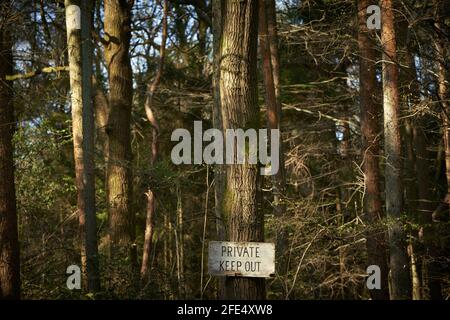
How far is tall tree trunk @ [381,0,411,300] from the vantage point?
12.2 metres

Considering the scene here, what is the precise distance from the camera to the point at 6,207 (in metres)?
11.6

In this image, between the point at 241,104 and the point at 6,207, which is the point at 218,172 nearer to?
the point at 241,104

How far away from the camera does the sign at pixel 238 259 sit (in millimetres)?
7059

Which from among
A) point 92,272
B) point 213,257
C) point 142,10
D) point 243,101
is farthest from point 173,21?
point 213,257

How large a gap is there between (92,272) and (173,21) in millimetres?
8987

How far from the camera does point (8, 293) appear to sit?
11.2 metres

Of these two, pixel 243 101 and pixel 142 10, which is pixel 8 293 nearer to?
pixel 243 101

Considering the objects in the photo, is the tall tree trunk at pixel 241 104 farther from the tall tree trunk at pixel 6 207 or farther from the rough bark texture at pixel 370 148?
the rough bark texture at pixel 370 148

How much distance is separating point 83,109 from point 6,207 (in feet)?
7.52

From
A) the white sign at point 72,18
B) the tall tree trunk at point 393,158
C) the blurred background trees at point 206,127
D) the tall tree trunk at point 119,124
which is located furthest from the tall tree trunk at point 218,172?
the tall tree trunk at point 119,124

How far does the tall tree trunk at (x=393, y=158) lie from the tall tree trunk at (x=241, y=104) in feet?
16.8

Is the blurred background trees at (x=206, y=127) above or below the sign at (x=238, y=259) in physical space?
above

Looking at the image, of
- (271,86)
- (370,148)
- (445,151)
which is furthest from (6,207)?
(445,151)
